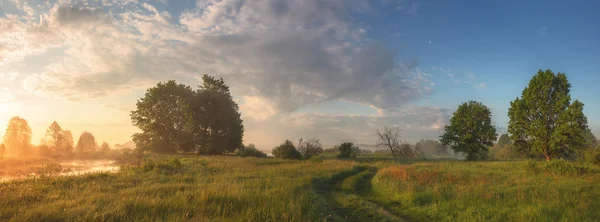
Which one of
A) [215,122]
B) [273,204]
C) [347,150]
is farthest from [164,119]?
[273,204]

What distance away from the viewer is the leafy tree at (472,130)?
161 feet

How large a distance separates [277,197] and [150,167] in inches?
588

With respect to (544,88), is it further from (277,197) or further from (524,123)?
(277,197)

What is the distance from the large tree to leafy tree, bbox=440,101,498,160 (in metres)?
9.87

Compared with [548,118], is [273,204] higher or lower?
lower

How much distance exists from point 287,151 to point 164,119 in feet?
74.1

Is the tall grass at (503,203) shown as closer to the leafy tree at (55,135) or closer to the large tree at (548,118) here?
the large tree at (548,118)

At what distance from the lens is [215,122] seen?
49469 mm

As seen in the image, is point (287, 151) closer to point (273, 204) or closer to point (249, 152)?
point (249, 152)

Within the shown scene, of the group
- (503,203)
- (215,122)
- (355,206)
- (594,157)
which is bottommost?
(355,206)

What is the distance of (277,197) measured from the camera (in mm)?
10828

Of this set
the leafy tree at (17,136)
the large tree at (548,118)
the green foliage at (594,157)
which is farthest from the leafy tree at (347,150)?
the leafy tree at (17,136)

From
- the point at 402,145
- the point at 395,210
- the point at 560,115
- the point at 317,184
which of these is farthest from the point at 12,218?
the point at 402,145

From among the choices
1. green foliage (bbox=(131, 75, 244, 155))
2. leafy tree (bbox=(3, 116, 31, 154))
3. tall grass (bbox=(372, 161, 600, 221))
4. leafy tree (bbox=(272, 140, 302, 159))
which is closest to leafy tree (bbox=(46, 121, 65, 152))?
leafy tree (bbox=(3, 116, 31, 154))
